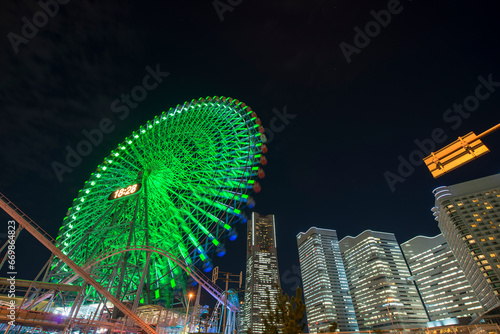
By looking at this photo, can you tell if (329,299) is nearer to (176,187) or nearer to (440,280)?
(440,280)

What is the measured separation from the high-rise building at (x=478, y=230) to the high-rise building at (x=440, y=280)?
22540 mm

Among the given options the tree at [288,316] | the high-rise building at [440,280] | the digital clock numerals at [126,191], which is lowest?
the tree at [288,316]

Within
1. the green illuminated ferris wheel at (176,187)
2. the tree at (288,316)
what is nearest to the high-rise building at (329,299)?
the green illuminated ferris wheel at (176,187)

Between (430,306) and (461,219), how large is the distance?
2683 inches

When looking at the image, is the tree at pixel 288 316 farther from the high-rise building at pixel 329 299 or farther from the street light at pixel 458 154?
the high-rise building at pixel 329 299

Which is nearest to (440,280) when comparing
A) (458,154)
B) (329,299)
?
(329,299)

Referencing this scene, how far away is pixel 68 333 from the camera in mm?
20500

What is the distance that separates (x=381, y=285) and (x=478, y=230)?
74037 mm

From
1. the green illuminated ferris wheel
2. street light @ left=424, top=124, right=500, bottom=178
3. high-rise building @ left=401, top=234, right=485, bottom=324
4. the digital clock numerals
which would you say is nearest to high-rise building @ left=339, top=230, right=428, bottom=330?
high-rise building @ left=401, top=234, right=485, bottom=324

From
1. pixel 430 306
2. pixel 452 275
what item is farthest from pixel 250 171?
pixel 430 306

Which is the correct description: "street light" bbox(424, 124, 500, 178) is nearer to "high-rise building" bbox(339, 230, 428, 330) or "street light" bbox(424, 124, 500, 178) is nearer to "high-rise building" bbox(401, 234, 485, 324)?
"high-rise building" bbox(401, 234, 485, 324)

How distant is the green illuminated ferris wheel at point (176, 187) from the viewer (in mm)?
28375

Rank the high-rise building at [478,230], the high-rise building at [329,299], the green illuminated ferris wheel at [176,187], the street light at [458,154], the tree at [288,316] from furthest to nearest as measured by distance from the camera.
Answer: the high-rise building at [329,299] → the high-rise building at [478,230] → the green illuminated ferris wheel at [176,187] → the tree at [288,316] → the street light at [458,154]

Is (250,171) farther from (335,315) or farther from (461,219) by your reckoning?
(335,315)
